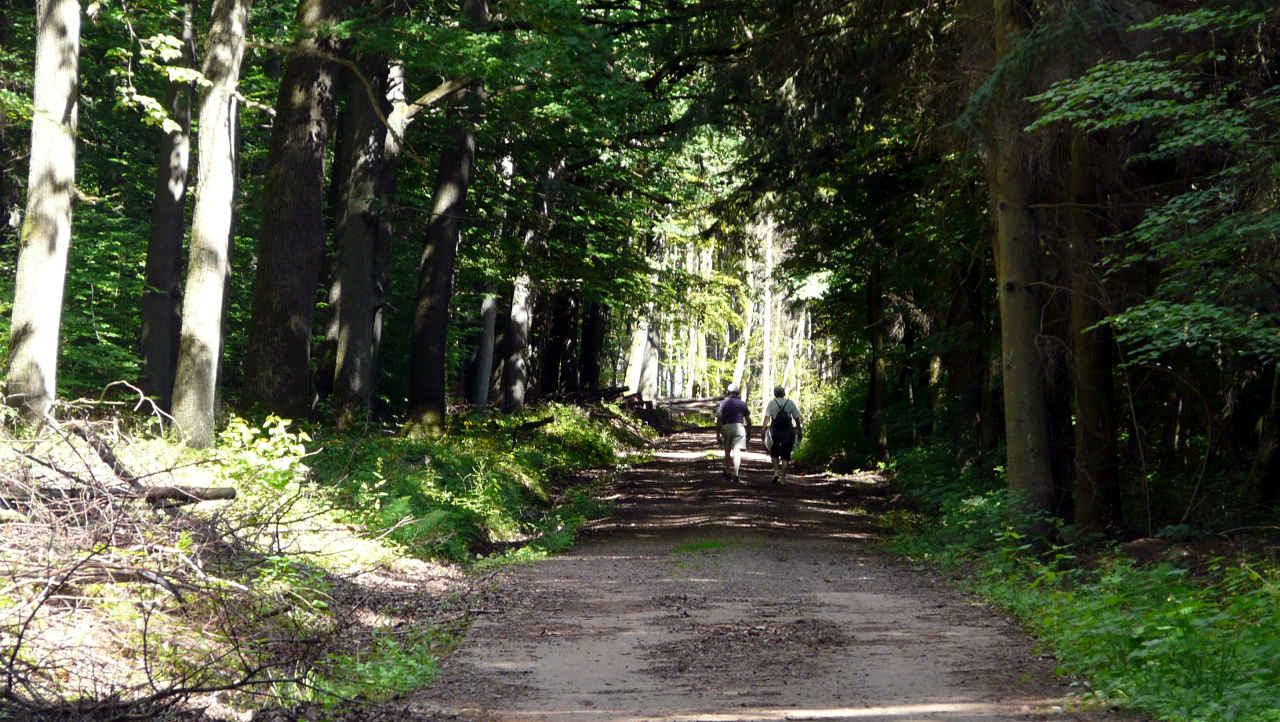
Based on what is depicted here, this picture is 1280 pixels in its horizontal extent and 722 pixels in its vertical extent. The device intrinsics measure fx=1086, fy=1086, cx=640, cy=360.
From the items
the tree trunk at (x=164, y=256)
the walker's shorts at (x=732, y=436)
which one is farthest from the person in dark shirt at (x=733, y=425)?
the tree trunk at (x=164, y=256)

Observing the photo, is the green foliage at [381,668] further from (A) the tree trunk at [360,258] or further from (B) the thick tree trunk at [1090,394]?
(A) the tree trunk at [360,258]

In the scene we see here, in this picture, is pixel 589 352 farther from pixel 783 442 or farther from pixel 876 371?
pixel 783 442

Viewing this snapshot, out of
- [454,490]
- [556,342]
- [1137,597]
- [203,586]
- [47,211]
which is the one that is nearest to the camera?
[203,586]

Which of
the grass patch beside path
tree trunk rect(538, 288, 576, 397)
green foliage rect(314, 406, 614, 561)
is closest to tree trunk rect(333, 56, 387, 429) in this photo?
green foliage rect(314, 406, 614, 561)

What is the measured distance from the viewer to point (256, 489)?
10523mm

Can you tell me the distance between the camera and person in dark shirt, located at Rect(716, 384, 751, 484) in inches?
823

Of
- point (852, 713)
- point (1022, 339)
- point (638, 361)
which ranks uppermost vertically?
point (638, 361)

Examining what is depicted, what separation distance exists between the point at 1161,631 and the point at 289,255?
1334 cm

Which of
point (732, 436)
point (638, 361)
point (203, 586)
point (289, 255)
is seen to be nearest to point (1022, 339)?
point (203, 586)

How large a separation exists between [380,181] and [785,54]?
9.03 metres

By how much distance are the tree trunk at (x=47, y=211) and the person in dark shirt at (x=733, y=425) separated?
11657mm

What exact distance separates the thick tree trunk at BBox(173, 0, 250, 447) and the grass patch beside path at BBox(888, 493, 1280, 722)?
909 cm

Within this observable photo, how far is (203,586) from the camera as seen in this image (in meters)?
6.46

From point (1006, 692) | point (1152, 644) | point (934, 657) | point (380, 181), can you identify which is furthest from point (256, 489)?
point (380, 181)
